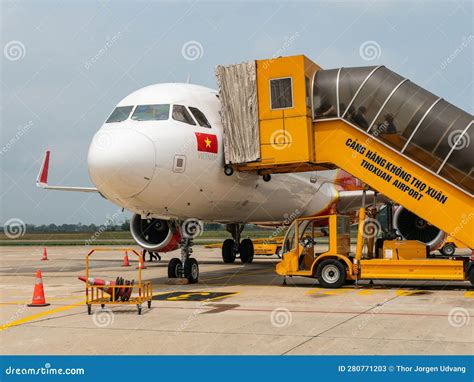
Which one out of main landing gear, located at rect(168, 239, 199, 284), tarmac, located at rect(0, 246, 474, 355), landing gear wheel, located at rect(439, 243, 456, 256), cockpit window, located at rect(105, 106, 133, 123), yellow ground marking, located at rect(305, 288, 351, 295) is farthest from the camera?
landing gear wheel, located at rect(439, 243, 456, 256)

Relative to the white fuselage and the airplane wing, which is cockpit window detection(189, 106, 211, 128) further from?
the airplane wing

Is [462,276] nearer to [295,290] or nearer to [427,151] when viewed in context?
[427,151]

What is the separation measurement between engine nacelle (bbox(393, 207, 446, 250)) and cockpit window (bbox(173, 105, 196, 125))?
8744mm

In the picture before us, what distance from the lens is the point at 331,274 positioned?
14.3 metres

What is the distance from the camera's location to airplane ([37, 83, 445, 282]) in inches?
497

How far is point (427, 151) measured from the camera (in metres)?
13.3

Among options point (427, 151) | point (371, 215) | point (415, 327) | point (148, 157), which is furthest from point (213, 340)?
point (371, 215)

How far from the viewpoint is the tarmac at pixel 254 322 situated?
732 centimetres

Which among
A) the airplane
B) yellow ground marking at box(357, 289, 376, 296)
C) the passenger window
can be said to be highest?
the passenger window

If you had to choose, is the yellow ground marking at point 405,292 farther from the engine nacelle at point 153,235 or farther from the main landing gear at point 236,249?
the main landing gear at point 236,249

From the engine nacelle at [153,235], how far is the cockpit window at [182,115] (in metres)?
4.76

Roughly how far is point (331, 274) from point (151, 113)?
19.3 ft

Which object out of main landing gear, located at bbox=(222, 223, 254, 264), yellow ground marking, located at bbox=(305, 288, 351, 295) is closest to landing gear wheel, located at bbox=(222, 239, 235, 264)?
main landing gear, located at bbox=(222, 223, 254, 264)

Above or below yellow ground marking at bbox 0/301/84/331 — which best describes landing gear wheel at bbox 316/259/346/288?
above
